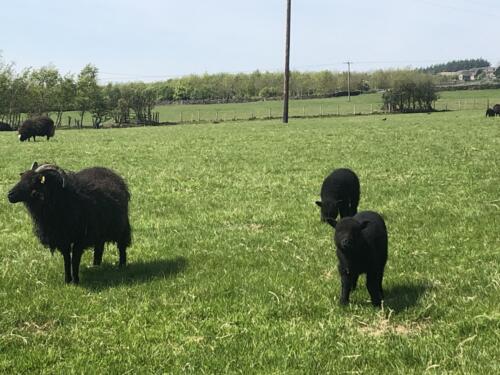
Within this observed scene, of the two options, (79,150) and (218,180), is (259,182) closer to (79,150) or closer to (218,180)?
(218,180)

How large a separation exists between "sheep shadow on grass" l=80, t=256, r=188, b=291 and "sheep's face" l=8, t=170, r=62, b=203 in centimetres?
132

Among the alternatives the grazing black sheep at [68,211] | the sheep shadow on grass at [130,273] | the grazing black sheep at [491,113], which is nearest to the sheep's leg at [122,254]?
the sheep shadow on grass at [130,273]

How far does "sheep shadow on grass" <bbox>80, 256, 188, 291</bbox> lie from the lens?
7652 millimetres

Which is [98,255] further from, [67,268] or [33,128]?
[33,128]

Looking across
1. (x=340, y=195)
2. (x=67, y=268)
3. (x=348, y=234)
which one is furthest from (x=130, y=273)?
(x=340, y=195)

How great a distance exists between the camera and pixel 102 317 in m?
6.30

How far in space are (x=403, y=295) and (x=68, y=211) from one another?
4658 millimetres

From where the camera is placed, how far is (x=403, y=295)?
22.2ft

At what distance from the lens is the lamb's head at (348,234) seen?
621cm

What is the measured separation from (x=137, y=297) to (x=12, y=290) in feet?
5.61

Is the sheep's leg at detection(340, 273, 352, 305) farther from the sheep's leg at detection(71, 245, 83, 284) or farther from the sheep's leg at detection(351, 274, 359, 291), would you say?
the sheep's leg at detection(71, 245, 83, 284)

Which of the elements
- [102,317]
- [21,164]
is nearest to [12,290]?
[102,317]

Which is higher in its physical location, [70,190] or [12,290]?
[70,190]

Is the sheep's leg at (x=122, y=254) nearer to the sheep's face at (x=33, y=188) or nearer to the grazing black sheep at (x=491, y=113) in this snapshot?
the sheep's face at (x=33, y=188)
